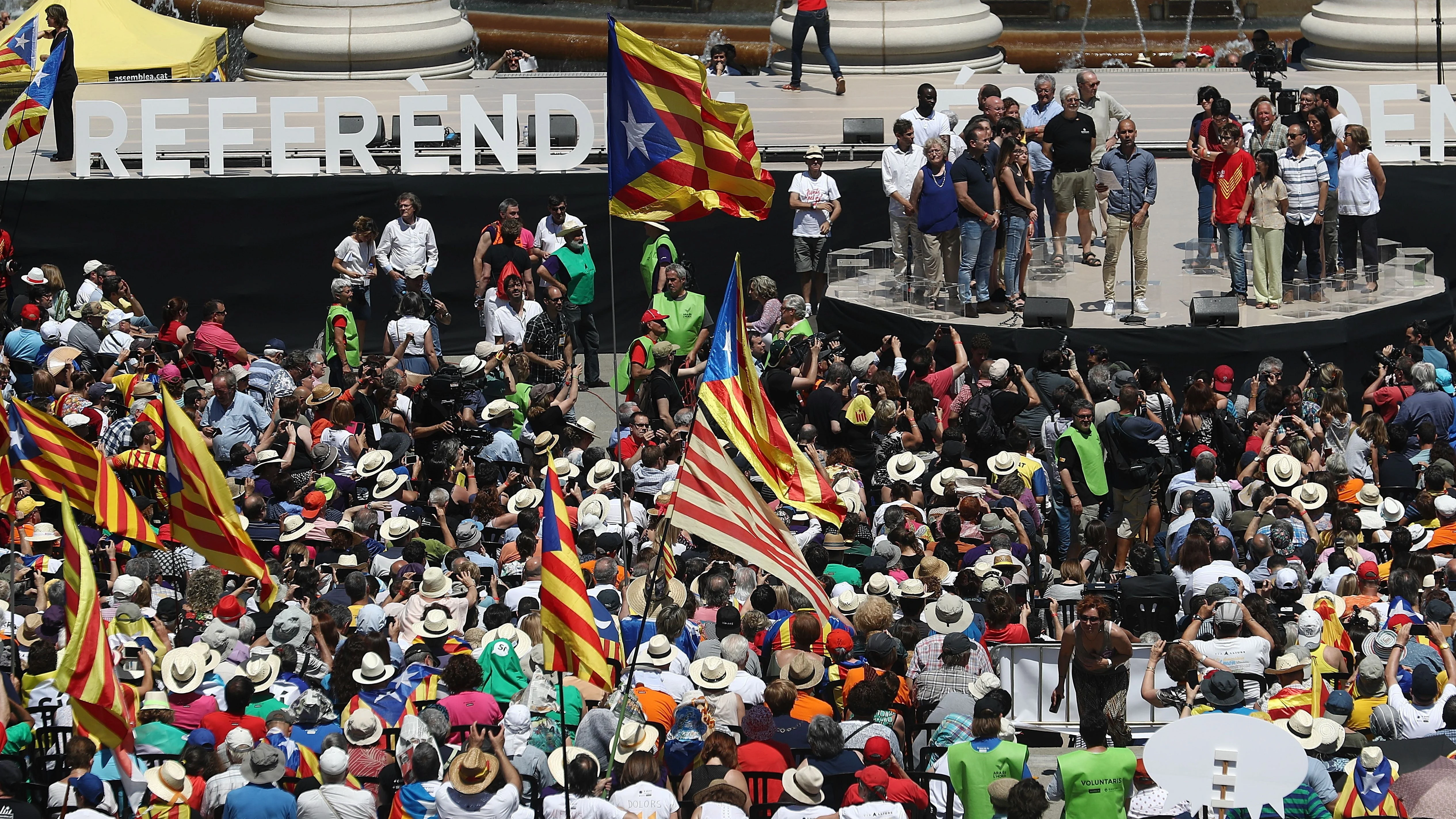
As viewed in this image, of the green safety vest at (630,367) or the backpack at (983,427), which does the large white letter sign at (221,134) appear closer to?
the green safety vest at (630,367)

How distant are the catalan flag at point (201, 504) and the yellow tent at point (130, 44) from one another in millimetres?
18172

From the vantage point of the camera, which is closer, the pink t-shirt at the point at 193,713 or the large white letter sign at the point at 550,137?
the pink t-shirt at the point at 193,713

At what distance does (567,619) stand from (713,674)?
1.41 metres

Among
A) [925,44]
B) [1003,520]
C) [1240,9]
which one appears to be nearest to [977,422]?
[1003,520]

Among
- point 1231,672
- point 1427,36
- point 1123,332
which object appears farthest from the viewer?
point 1427,36

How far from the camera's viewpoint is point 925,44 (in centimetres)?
2522

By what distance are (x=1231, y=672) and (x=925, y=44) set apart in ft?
48.1

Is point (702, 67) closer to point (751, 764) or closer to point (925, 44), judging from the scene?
point (751, 764)

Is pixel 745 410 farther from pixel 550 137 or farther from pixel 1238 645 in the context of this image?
pixel 550 137

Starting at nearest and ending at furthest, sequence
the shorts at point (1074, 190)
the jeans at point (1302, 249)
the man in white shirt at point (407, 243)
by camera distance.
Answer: the jeans at point (1302, 249) < the shorts at point (1074, 190) < the man in white shirt at point (407, 243)

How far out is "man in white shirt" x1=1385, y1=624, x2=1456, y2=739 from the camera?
36.8 feet

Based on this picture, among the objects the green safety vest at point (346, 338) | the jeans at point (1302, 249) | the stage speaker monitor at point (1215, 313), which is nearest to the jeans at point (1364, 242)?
the jeans at point (1302, 249)

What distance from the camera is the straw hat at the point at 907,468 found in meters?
15.8

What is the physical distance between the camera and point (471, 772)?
10344mm
